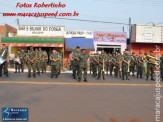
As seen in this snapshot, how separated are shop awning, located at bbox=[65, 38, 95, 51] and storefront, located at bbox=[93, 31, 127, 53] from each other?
4.40ft

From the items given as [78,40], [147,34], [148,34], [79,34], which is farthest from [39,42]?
[148,34]

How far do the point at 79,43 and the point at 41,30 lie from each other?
16.8 feet

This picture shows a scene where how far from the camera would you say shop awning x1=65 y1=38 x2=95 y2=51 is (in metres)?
22.2

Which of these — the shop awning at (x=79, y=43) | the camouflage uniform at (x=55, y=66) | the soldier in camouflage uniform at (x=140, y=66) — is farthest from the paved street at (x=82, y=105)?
the shop awning at (x=79, y=43)

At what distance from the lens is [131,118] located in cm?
511

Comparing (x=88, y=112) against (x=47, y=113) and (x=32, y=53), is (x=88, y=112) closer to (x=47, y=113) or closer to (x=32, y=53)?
(x=47, y=113)

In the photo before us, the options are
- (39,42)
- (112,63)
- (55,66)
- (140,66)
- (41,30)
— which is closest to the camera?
(55,66)

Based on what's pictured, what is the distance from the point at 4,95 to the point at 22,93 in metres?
0.69

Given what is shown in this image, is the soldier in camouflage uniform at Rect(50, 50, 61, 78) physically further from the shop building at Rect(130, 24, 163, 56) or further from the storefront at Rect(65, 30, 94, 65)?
the shop building at Rect(130, 24, 163, 56)

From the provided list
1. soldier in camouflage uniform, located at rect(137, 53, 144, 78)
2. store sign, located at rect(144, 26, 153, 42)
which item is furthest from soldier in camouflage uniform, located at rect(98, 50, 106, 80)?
store sign, located at rect(144, 26, 153, 42)

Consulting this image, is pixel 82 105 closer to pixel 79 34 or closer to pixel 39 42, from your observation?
pixel 39 42

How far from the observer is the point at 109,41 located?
2442 centimetres

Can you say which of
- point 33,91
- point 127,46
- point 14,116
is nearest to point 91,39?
point 127,46

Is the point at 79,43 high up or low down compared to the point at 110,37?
down
